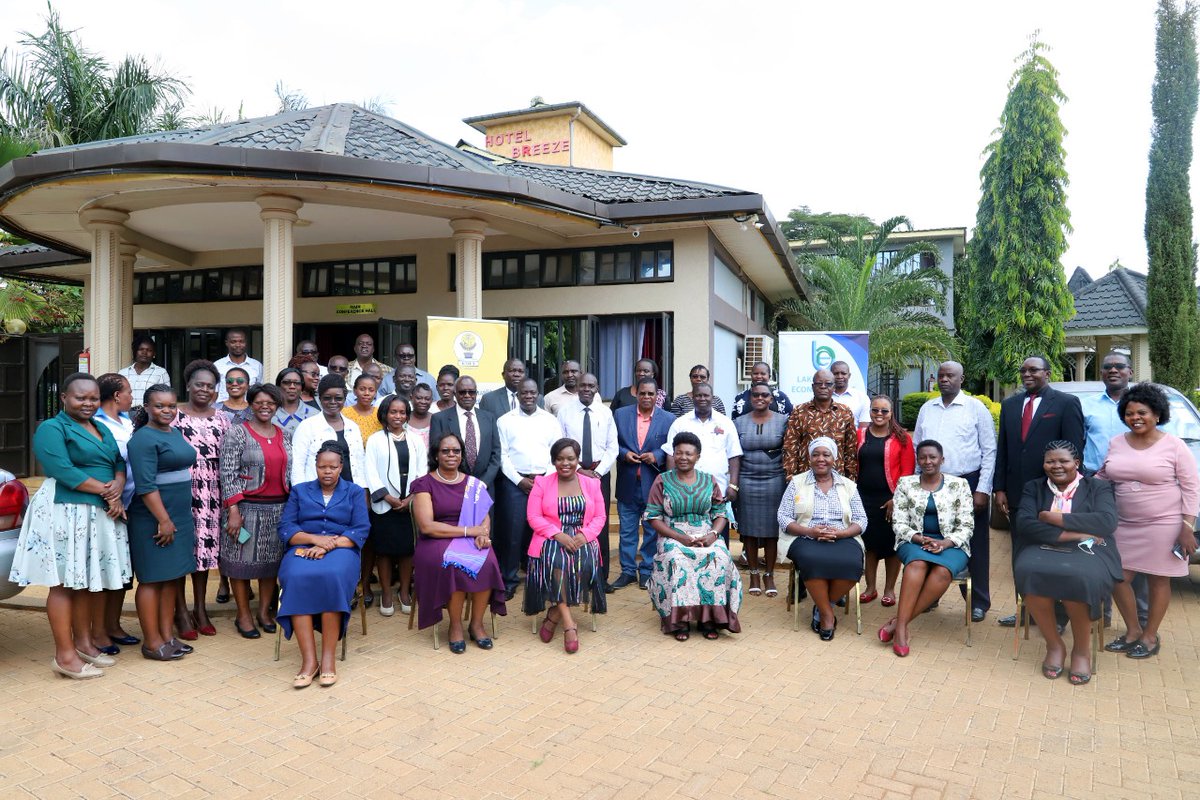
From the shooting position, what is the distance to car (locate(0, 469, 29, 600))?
4508mm

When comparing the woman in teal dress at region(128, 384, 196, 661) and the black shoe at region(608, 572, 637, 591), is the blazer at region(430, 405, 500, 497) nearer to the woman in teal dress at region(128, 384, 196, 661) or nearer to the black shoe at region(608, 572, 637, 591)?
the black shoe at region(608, 572, 637, 591)

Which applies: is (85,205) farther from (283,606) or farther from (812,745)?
(812,745)

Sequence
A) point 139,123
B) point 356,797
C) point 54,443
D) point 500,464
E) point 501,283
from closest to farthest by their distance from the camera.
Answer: point 356,797
point 54,443
point 500,464
point 501,283
point 139,123

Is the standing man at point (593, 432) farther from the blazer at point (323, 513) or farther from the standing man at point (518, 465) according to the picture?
the blazer at point (323, 513)

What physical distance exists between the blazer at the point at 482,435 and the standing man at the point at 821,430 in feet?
7.63

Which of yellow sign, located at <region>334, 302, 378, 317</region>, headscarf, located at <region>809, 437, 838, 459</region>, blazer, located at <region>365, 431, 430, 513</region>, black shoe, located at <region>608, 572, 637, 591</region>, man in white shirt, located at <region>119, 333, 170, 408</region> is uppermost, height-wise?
yellow sign, located at <region>334, 302, 378, 317</region>

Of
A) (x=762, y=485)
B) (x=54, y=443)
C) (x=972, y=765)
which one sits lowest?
(x=972, y=765)

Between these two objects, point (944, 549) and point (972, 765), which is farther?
point (944, 549)

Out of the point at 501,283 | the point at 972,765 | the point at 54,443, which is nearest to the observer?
the point at 972,765

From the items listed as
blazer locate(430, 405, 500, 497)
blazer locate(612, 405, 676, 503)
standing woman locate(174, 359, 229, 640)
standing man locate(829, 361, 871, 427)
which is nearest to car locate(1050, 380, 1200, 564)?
standing man locate(829, 361, 871, 427)

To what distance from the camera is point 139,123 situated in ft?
61.0

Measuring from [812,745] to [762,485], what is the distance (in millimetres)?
2783

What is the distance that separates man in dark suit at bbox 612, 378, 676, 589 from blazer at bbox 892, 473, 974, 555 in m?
1.98

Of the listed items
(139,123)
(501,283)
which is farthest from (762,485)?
(139,123)
